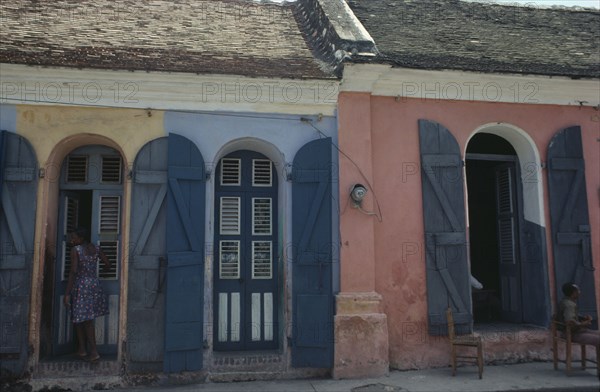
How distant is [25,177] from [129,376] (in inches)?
112

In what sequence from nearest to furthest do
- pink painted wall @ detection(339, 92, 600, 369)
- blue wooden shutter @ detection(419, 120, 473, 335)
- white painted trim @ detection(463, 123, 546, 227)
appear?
pink painted wall @ detection(339, 92, 600, 369), blue wooden shutter @ detection(419, 120, 473, 335), white painted trim @ detection(463, 123, 546, 227)

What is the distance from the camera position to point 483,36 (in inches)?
346

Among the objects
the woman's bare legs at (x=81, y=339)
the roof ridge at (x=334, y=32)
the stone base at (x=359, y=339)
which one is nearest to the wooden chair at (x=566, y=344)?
the stone base at (x=359, y=339)

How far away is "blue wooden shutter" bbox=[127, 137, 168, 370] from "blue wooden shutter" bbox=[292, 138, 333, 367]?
5.72 ft

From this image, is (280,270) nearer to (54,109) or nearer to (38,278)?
(38,278)

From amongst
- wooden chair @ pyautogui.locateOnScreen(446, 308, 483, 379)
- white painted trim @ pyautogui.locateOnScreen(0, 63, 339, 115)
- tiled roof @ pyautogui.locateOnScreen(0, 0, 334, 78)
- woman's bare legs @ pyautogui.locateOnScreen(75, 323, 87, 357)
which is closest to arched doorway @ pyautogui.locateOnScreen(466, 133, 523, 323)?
wooden chair @ pyautogui.locateOnScreen(446, 308, 483, 379)

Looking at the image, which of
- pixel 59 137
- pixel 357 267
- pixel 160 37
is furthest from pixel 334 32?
pixel 59 137

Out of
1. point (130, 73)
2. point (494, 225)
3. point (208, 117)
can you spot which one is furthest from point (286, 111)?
point (494, 225)

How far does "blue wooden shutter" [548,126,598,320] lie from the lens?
7.44 metres

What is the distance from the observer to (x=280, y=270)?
7.10 metres

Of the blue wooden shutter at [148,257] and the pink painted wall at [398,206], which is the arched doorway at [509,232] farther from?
the blue wooden shutter at [148,257]

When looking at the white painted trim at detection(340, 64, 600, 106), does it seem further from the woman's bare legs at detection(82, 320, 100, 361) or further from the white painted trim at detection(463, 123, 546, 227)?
the woman's bare legs at detection(82, 320, 100, 361)

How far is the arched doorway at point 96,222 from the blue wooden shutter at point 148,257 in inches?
25.7

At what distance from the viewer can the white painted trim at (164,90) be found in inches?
252
